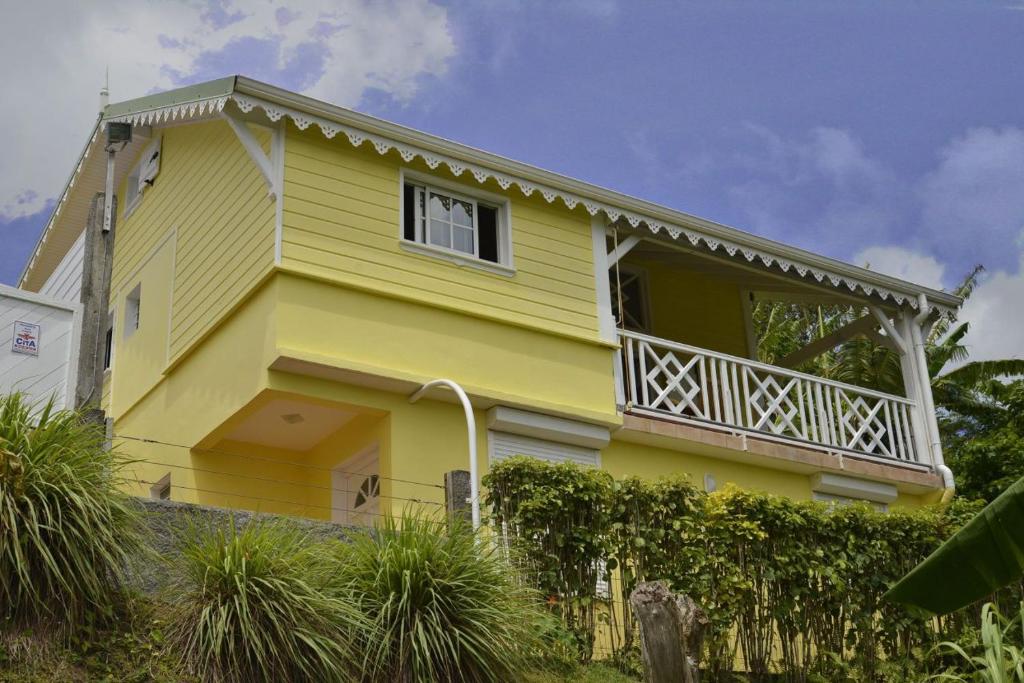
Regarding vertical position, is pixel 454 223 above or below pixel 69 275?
below

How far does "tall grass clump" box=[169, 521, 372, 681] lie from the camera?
326 inches

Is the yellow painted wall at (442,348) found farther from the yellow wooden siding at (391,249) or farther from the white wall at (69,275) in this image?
the white wall at (69,275)

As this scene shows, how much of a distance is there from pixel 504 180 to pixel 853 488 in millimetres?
5966

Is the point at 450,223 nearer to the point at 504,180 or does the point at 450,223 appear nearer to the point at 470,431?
Result: the point at 504,180

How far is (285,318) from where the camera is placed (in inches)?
514

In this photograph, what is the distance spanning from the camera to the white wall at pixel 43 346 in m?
11.2

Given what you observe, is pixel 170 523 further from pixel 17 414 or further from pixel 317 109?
pixel 317 109

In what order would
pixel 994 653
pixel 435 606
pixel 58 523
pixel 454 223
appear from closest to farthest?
1. pixel 58 523
2. pixel 435 606
3. pixel 994 653
4. pixel 454 223

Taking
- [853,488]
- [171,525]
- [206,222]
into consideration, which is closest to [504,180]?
[206,222]

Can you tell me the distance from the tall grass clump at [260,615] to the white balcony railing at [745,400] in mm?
7002

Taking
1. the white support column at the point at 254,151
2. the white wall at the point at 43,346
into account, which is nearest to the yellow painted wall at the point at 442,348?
the white support column at the point at 254,151

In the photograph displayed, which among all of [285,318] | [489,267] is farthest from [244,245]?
[489,267]

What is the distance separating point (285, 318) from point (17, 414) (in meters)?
4.63

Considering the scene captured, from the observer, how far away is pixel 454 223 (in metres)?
14.8
